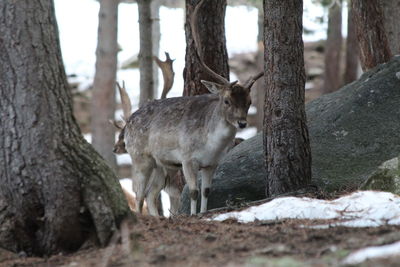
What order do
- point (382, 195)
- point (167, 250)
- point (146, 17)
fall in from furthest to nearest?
point (146, 17), point (382, 195), point (167, 250)

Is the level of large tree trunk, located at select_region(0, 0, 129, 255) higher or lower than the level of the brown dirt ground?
higher

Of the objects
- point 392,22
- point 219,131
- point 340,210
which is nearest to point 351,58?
Result: point 392,22

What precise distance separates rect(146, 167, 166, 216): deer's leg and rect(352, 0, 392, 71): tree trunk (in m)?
3.67

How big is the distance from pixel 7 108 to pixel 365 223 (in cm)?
334

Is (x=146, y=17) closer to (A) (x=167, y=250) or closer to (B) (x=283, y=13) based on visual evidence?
(B) (x=283, y=13)

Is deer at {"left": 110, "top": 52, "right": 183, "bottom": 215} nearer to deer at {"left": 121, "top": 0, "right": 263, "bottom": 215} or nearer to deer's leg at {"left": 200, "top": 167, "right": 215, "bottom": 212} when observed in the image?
deer at {"left": 121, "top": 0, "right": 263, "bottom": 215}

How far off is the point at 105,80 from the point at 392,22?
770 cm

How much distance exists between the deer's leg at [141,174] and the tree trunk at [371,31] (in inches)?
148

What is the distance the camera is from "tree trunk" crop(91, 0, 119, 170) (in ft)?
61.0

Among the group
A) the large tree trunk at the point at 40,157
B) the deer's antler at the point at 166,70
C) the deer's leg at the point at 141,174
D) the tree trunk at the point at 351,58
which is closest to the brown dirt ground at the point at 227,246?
the large tree trunk at the point at 40,157

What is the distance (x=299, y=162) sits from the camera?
9492 mm

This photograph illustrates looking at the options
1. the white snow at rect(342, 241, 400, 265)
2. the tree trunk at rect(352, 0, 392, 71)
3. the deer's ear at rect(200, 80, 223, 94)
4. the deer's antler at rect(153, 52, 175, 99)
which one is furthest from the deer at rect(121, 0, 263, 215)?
the white snow at rect(342, 241, 400, 265)

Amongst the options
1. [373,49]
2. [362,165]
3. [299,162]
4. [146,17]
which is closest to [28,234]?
[299,162]

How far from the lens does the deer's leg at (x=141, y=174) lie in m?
11.8
